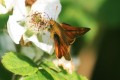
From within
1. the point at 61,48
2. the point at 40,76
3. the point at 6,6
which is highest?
the point at 6,6

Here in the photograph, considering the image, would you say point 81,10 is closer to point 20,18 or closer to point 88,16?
point 88,16

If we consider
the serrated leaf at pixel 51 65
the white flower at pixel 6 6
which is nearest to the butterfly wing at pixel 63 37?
the serrated leaf at pixel 51 65

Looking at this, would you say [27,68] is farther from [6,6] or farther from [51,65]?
[6,6]

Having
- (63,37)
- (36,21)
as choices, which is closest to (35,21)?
(36,21)

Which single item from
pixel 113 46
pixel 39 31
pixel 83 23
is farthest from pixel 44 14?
pixel 113 46

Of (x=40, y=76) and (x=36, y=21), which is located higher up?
(x=36, y=21)

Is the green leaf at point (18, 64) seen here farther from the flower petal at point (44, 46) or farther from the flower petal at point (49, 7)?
the flower petal at point (49, 7)
